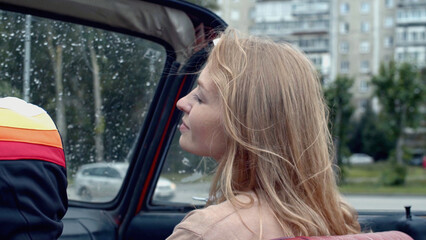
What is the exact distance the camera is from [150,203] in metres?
2.58

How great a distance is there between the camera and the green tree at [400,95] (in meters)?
21.5

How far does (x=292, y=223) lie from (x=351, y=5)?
5121 cm

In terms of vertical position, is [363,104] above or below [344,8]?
below

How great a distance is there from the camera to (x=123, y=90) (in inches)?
98.0

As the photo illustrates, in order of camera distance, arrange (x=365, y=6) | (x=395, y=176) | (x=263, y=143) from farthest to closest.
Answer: (x=365, y=6) < (x=395, y=176) < (x=263, y=143)

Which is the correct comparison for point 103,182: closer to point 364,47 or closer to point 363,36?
point 363,36

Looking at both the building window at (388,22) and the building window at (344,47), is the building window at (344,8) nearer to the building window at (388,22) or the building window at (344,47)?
the building window at (344,47)

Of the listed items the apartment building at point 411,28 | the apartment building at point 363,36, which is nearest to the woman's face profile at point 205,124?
the apartment building at point 411,28

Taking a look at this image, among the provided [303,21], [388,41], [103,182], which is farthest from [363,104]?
[103,182]

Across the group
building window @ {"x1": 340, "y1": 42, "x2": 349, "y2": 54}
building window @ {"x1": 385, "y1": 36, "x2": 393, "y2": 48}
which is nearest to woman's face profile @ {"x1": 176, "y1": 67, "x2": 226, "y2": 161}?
building window @ {"x1": 340, "y1": 42, "x2": 349, "y2": 54}

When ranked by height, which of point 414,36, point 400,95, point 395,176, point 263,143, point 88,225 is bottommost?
point 395,176

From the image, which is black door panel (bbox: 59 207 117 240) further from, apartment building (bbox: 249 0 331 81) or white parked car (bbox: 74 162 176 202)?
apartment building (bbox: 249 0 331 81)

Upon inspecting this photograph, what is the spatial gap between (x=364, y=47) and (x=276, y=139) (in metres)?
50.2

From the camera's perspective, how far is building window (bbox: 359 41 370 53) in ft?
160
